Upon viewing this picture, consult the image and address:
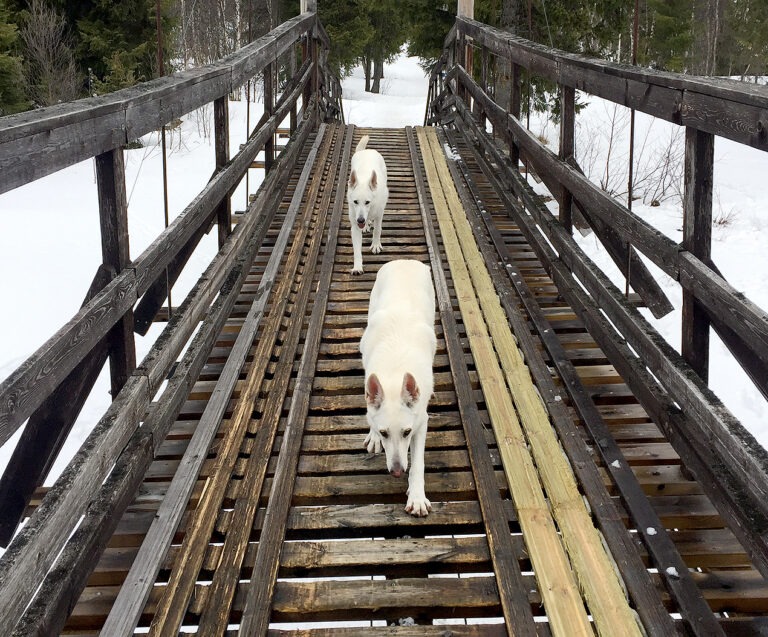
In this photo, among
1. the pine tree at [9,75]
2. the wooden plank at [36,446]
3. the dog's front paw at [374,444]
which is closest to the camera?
the wooden plank at [36,446]

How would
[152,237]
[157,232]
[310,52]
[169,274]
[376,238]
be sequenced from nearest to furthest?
1. [169,274]
2. [376,238]
3. [310,52]
4. [152,237]
5. [157,232]

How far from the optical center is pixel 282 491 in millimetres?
3559

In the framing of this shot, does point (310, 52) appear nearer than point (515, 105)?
No

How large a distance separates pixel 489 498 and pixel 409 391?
2.06ft

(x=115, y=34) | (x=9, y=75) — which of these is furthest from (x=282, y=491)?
(x=115, y=34)

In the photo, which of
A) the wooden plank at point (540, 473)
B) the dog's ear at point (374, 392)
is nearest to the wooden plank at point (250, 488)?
the dog's ear at point (374, 392)

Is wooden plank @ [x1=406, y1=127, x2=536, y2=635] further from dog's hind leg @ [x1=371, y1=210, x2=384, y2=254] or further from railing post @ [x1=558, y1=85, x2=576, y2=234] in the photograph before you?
dog's hind leg @ [x1=371, y1=210, x2=384, y2=254]

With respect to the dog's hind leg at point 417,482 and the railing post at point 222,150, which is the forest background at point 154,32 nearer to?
the railing post at point 222,150

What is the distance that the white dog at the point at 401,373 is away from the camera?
346 centimetres

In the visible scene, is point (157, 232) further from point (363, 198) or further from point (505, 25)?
point (363, 198)

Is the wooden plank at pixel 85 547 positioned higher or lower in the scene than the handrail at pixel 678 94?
lower

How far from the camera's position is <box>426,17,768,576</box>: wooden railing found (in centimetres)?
278

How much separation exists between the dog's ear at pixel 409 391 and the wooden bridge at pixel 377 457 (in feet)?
1.68


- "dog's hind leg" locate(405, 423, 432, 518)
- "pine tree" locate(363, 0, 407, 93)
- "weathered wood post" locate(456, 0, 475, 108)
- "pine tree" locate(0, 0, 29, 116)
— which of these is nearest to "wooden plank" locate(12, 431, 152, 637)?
"dog's hind leg" locate(405, 423, 432, 518)
